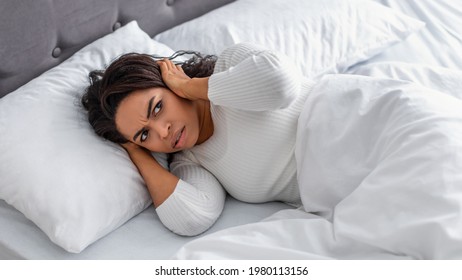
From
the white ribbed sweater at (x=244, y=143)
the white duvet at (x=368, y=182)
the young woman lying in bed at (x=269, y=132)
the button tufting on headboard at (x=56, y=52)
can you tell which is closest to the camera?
the white duvet at (x=368, y=182)

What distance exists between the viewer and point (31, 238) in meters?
1.26

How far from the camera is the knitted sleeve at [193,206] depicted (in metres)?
1.27

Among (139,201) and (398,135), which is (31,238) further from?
(398,135)

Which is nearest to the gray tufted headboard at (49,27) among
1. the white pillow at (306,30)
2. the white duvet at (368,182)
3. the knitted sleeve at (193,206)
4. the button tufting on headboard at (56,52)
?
the button tufting on headboard at (56,52)

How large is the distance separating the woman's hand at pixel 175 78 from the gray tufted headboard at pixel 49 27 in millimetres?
260

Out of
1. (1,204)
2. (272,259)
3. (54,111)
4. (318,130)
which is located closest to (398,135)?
(318,130)

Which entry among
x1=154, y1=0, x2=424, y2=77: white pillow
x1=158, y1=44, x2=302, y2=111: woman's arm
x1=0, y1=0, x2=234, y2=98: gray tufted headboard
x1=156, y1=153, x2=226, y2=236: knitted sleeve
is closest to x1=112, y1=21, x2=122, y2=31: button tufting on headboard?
x1=0, y1=0, x2=234, y2=98: gray tufted headboard

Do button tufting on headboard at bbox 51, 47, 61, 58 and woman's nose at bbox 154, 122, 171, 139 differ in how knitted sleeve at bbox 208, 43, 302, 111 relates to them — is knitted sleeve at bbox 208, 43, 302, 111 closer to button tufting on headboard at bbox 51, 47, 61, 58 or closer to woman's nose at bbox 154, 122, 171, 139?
woman's nose at bbox 154, 122, 171, 139

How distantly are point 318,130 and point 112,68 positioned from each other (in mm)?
474

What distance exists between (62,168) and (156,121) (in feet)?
0.72

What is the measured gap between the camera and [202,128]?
1.39 m

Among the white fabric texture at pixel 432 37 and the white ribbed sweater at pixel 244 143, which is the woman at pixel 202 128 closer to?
the white ribbed sweater at pixel 244 143

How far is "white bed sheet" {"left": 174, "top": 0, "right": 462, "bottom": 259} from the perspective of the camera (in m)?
1.09

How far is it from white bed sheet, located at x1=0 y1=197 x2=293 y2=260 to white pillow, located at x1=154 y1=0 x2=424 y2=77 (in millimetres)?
478
